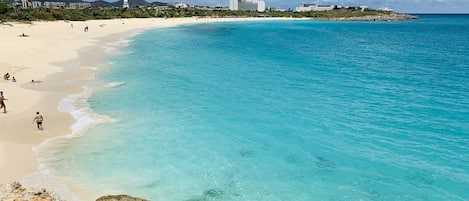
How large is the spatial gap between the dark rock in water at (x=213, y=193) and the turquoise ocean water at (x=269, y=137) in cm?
8

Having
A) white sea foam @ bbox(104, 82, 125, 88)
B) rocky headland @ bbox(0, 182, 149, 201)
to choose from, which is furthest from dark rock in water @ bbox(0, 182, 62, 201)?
white sea foam @ bbox(104, 82, 125, 88)

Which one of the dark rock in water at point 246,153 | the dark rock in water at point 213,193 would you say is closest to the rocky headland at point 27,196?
the dark rock in water at point 213,193

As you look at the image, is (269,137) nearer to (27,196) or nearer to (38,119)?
(38,119)

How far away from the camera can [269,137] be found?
21.4 meters

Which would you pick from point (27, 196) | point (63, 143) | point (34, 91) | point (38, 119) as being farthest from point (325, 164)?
point (34, 91)

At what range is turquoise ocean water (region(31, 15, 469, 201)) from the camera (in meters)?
15.7

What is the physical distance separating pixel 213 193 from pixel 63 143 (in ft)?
29.1

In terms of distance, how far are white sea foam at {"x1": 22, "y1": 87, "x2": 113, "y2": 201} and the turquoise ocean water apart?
0.11 meters

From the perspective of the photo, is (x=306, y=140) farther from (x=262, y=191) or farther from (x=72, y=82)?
(x=72, y=82)

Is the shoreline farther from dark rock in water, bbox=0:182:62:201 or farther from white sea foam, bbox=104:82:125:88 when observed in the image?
dark rock in water, bbox=0:182:62:201

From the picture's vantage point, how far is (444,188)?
15.7 meters

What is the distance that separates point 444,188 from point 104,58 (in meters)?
41.9

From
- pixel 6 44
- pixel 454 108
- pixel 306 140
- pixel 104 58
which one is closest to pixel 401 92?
pixel 454 108

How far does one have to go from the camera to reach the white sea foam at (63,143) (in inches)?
579
